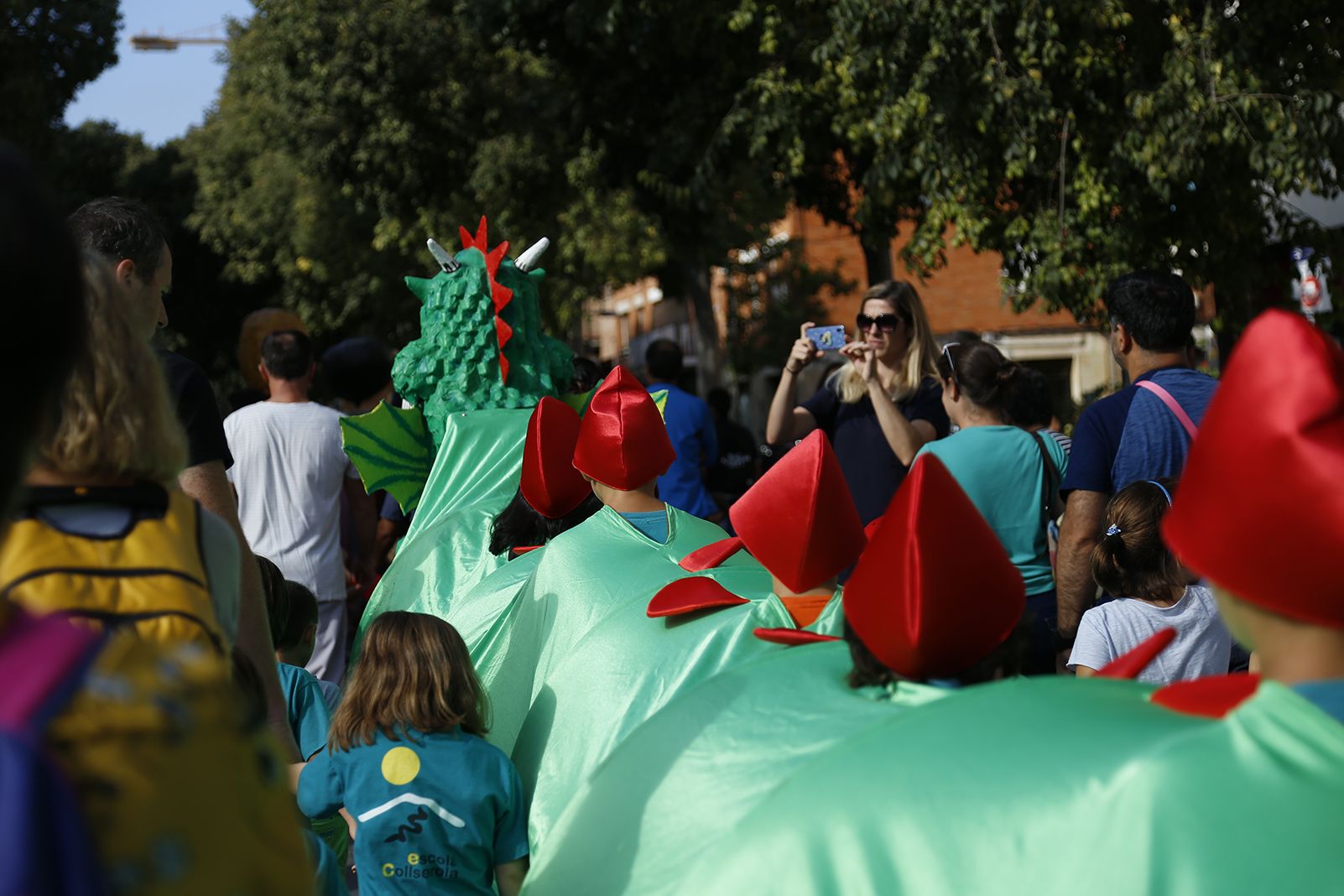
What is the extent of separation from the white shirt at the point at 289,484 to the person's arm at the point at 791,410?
65.4 inches

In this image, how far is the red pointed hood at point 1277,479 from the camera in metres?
1.55

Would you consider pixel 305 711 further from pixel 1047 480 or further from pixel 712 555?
pixel 1047 480

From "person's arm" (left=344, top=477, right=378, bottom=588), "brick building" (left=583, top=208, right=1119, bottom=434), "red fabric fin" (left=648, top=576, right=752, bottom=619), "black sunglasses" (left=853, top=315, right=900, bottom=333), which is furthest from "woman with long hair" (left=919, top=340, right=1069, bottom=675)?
"brick building" (left=583, top=208, right=1119, bottom=434)

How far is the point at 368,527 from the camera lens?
6.55m

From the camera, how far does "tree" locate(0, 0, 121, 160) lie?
1944cm

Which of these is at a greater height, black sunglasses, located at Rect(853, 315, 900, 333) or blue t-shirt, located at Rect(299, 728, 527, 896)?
black sunglasses, located at Rect(853, 315, 900, 333)

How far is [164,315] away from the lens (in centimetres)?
325

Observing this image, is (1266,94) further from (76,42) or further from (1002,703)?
(76,42)

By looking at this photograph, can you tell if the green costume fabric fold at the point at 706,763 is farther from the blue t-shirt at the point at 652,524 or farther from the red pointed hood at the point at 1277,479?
the blue t-shirt at the point at 652,524

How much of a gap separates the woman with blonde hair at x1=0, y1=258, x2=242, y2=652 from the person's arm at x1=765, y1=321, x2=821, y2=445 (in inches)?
142

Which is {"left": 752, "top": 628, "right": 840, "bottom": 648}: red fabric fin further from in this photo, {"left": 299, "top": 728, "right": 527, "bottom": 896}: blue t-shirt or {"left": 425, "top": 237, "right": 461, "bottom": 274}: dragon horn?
{"left": 425, "top": 237, "right": 461, "bottom": 274}: dragon horn

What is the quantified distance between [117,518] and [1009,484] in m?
2.93

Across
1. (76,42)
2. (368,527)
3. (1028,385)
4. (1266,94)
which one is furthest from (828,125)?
(76,42)

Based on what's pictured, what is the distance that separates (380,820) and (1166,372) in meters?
2.35
